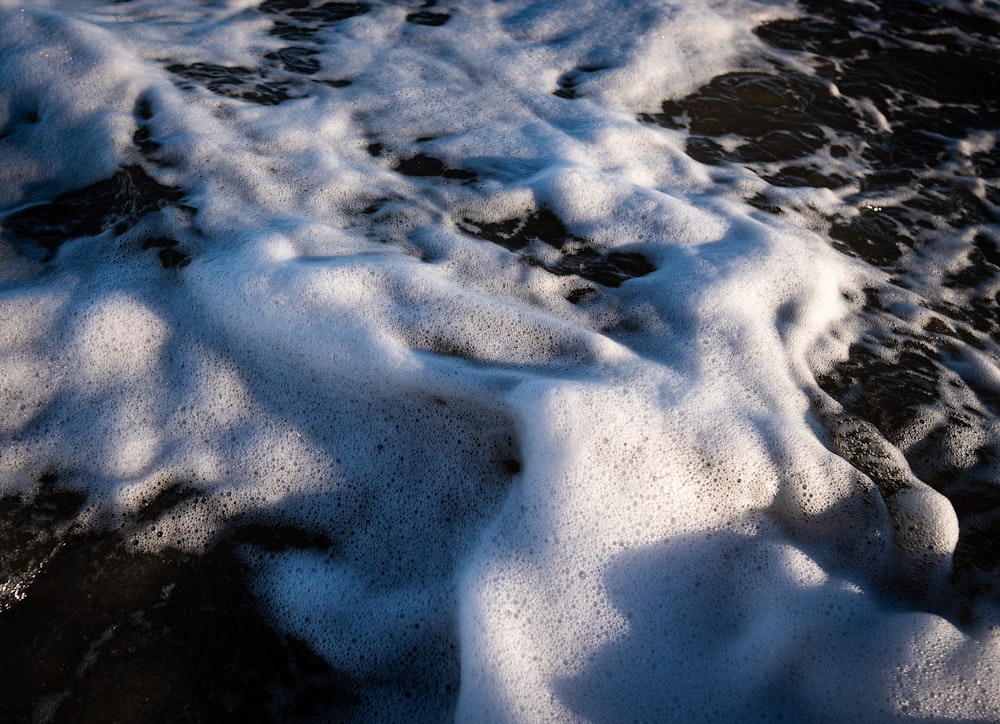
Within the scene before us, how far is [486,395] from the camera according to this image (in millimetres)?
1953

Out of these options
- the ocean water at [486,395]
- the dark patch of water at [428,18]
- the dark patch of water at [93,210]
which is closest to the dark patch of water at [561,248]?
the ocean water at [486,395]

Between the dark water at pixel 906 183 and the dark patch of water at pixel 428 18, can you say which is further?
the dark patch of water at pixel 428 18

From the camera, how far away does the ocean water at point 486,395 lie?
59.6 inches

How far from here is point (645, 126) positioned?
3.17m

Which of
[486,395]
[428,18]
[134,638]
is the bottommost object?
[134,638]

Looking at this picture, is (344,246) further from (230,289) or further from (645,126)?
(645,126)

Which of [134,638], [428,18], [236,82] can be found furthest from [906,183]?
[134,638]

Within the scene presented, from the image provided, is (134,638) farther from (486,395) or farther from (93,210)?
(93,210)

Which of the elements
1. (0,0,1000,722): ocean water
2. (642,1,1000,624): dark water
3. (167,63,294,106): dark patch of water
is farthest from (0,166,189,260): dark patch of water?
(642,1,1000,624): dark water

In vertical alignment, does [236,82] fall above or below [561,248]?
above

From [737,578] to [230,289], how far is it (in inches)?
71.6

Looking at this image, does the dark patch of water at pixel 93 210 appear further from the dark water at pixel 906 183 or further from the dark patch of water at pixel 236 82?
the dark water at pixel 906 183

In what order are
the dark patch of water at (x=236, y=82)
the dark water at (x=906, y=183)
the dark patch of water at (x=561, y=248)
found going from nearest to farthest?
the dark water at (x=906, y=183) → the dark patch of water at (x=561, y=248) → the dark patch of water at (x=236, y=82)

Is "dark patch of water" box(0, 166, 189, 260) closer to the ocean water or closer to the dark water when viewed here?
the ocean water
